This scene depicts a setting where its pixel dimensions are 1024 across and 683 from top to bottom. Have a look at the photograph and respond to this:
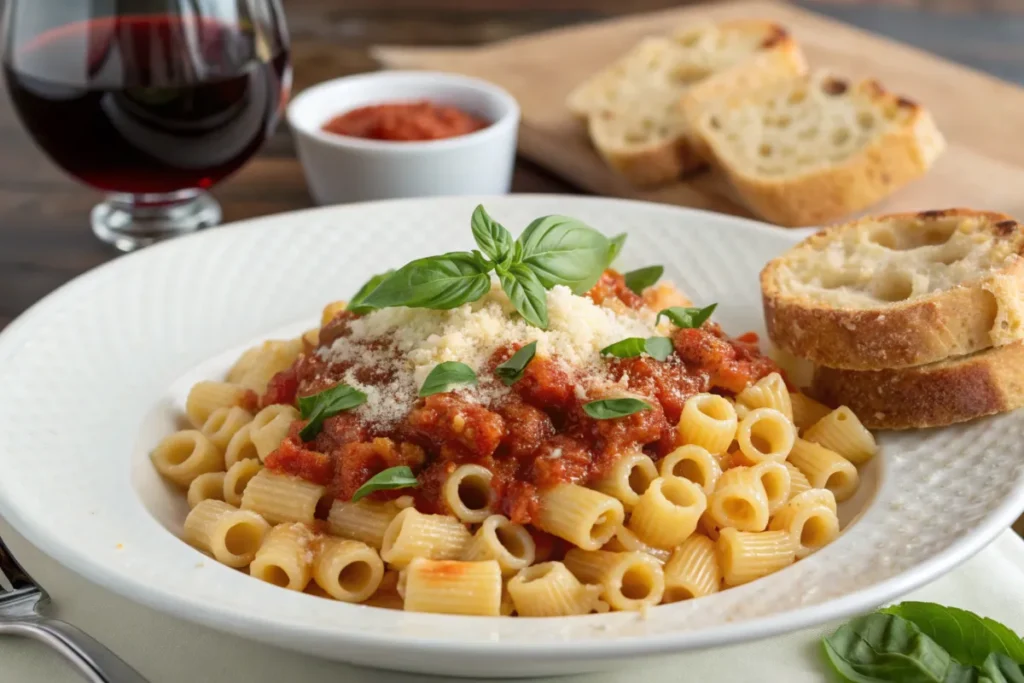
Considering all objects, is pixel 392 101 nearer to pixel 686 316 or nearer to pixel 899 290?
pixel 686 316

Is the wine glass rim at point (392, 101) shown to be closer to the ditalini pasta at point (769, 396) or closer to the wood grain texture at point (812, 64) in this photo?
the wood grain texture at point (812, 64)

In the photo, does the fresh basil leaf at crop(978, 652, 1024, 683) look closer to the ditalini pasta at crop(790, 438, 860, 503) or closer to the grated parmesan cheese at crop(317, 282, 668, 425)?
the ditalini pasta at crop(790, 438, 860, 503)

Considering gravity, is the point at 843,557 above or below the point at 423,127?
above

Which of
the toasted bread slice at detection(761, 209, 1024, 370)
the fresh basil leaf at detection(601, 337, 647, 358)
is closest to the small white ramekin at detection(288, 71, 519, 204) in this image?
the toasted bread slice at detection(761, 209, 1024, 370)

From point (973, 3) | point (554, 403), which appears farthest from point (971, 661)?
point (973, 3)

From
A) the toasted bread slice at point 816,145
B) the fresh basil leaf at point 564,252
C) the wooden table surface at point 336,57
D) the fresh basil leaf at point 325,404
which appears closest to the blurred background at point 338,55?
the wooden table surface at point 336,57

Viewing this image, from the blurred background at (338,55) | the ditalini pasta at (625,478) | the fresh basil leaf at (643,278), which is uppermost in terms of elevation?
the ditalini pasta at (625,478)

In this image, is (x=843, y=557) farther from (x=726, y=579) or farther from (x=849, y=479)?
(x=849, y=479)
